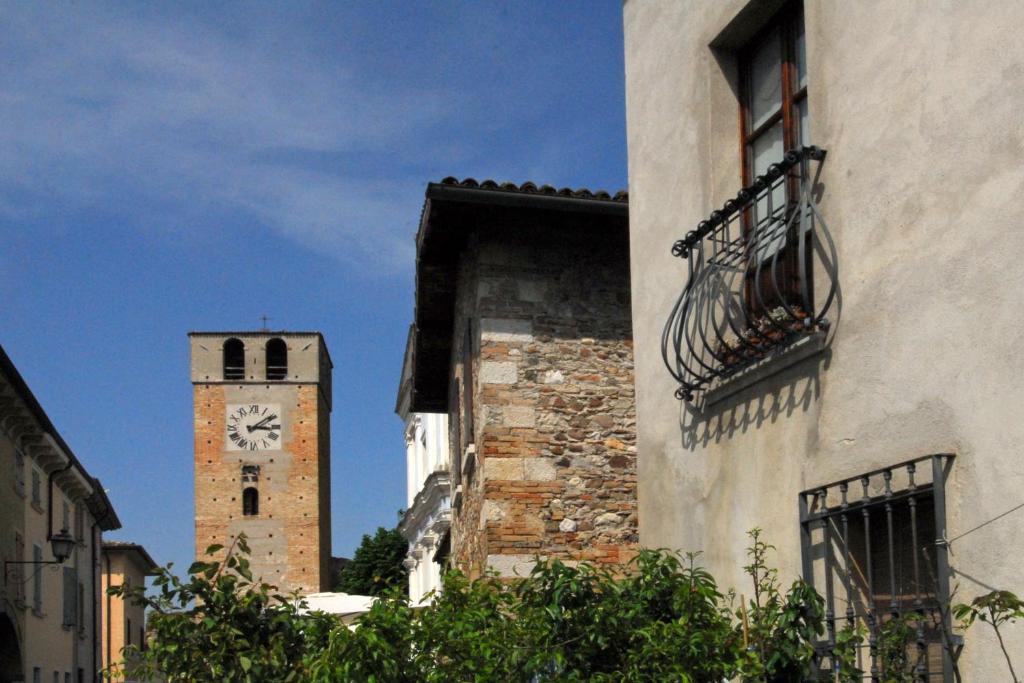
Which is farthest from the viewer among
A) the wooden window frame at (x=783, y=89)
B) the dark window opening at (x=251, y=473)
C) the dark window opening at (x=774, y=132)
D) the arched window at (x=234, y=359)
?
the arched window at (x=234, y=359)

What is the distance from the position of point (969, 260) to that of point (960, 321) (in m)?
0.19

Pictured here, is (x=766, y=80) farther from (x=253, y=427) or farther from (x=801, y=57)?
(x=253, y=427)

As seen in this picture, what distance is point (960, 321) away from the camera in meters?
4.45

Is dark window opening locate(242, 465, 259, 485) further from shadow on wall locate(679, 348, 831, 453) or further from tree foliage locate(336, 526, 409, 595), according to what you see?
shadow on wall locate(679, 348, 831, 453)

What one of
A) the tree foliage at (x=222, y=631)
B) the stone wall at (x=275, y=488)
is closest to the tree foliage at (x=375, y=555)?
the stone wall at (x=275, y=488)

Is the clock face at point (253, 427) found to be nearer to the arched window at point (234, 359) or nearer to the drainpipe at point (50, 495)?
the arched window at point (234, 359)

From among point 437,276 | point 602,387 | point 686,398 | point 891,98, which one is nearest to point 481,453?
point 602,387

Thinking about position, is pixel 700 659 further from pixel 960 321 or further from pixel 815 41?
pixel 815 41

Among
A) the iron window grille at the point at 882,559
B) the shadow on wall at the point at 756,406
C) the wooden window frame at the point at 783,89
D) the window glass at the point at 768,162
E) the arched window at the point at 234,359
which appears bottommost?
the iron window grille at the point at 882,559

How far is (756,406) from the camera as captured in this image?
5.85 metres

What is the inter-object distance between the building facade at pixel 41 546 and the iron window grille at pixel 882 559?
62.6ft

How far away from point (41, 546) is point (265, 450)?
117 ft

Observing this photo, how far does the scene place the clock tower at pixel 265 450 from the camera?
63531 millimetres

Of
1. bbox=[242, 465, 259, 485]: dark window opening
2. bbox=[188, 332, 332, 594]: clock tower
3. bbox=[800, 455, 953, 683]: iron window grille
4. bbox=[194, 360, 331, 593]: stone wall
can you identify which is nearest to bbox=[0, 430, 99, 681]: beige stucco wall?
bbox=[800, 455, 953, 683]: iron window grille
